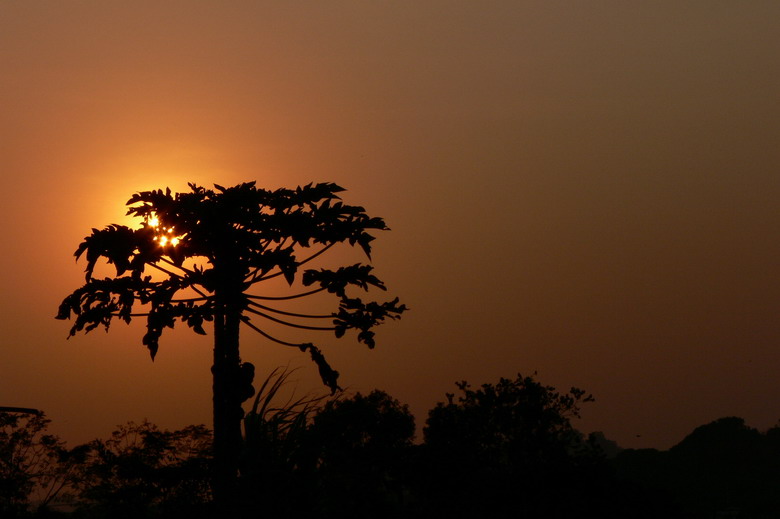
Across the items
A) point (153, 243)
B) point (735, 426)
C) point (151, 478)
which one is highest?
point (735, 426)

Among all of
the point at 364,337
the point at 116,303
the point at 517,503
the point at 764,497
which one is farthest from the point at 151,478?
the point at 764,497

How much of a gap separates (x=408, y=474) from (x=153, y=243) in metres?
7.85

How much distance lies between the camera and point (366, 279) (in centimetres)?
1819

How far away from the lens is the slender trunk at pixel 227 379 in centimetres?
1592

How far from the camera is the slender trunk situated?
1592 cm

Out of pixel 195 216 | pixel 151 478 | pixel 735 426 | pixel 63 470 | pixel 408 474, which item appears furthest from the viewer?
pixel 735 426

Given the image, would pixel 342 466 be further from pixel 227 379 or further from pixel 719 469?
pixel 719 469

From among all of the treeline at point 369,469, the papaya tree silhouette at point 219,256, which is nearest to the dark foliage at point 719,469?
the treeline at point 369,469

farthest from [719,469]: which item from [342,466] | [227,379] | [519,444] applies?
[342,466]

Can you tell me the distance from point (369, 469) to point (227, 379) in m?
3.10

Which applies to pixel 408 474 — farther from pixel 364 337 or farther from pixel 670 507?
pixel 670 507

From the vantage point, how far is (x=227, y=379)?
680 inches

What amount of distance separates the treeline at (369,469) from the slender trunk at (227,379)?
382 millimetres

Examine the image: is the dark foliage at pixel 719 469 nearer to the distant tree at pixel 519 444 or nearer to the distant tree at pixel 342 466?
the distant tree at pixel 519 444
